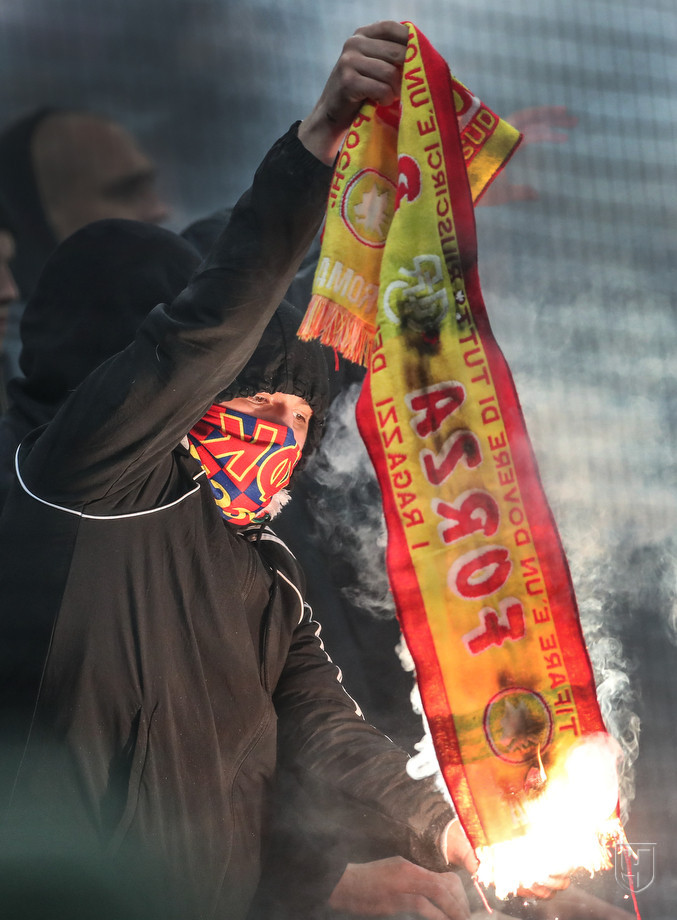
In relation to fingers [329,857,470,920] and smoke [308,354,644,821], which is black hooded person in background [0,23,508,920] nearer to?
fingers [329,857,470,920]

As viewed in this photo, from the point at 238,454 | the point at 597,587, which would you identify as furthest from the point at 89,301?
the point at 597,587

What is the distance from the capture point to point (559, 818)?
1.36m

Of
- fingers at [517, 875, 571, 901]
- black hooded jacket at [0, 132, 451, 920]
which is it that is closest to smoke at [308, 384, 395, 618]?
black hooded jacket at [0, 132, 451, 920]

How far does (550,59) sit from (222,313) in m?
1.70

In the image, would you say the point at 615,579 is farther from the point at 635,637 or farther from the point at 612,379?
the point at 612,379

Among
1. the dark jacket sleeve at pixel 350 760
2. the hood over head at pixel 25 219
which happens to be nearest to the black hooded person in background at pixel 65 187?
the hood over head at pixel 25 219

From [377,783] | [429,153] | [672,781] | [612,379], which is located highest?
[429,153]

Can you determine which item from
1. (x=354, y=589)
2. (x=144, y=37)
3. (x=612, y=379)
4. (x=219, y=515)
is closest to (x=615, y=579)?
(x=612, y=379)

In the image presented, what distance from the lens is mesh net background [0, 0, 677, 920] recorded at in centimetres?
247

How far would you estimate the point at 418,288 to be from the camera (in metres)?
1.45

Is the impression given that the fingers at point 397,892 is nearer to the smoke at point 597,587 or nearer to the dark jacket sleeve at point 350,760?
the dark jacket sleeve at point 350,760

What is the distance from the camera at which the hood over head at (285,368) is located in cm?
187

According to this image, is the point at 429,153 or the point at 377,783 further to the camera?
the point at 377,783

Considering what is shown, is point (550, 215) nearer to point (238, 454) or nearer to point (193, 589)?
point (238, 454)
